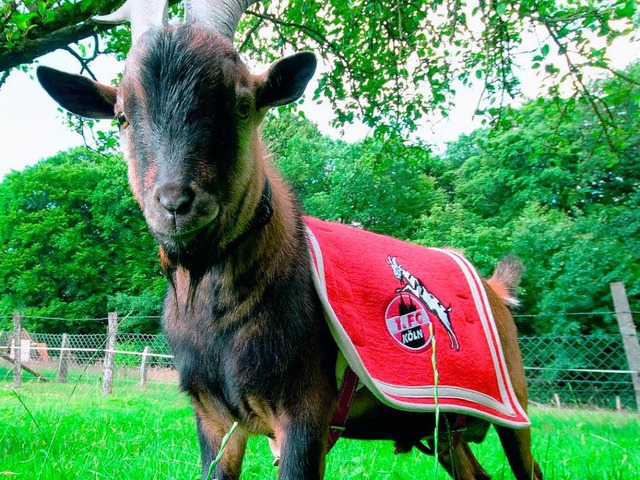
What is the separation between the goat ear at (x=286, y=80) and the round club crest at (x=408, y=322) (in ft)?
3.38

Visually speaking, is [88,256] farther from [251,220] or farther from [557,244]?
[251,220]

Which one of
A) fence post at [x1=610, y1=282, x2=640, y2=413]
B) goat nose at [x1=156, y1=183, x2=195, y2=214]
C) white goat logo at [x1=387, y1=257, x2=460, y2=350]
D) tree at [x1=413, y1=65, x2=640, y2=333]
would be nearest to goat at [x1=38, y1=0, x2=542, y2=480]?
goat nose at [x1=156, y1=183, x2=195, y2=214]

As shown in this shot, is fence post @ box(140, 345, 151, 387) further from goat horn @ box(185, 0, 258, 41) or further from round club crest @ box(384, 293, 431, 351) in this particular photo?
goat horn @ box(185, 0, 258, 41)

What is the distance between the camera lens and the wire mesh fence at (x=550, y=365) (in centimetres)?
927

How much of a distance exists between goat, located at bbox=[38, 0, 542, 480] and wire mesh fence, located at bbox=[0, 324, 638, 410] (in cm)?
436

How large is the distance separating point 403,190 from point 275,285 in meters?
25.8

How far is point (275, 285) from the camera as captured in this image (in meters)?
2.03

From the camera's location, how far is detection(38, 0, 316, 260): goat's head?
159 centimetres

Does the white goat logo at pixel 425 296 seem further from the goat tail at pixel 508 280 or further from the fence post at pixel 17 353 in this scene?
the fence post at pixel 17 353

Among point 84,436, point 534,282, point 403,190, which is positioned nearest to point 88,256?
point 403,190

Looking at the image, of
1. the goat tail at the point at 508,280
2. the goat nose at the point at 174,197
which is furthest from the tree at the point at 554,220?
the goat nose at the point at 174,197

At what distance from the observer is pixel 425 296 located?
2646 millimetres

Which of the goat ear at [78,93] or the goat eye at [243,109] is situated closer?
the goat eye at [243,109]

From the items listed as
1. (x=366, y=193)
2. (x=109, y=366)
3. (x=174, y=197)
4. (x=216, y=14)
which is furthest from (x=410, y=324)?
(x=366, y=193)
